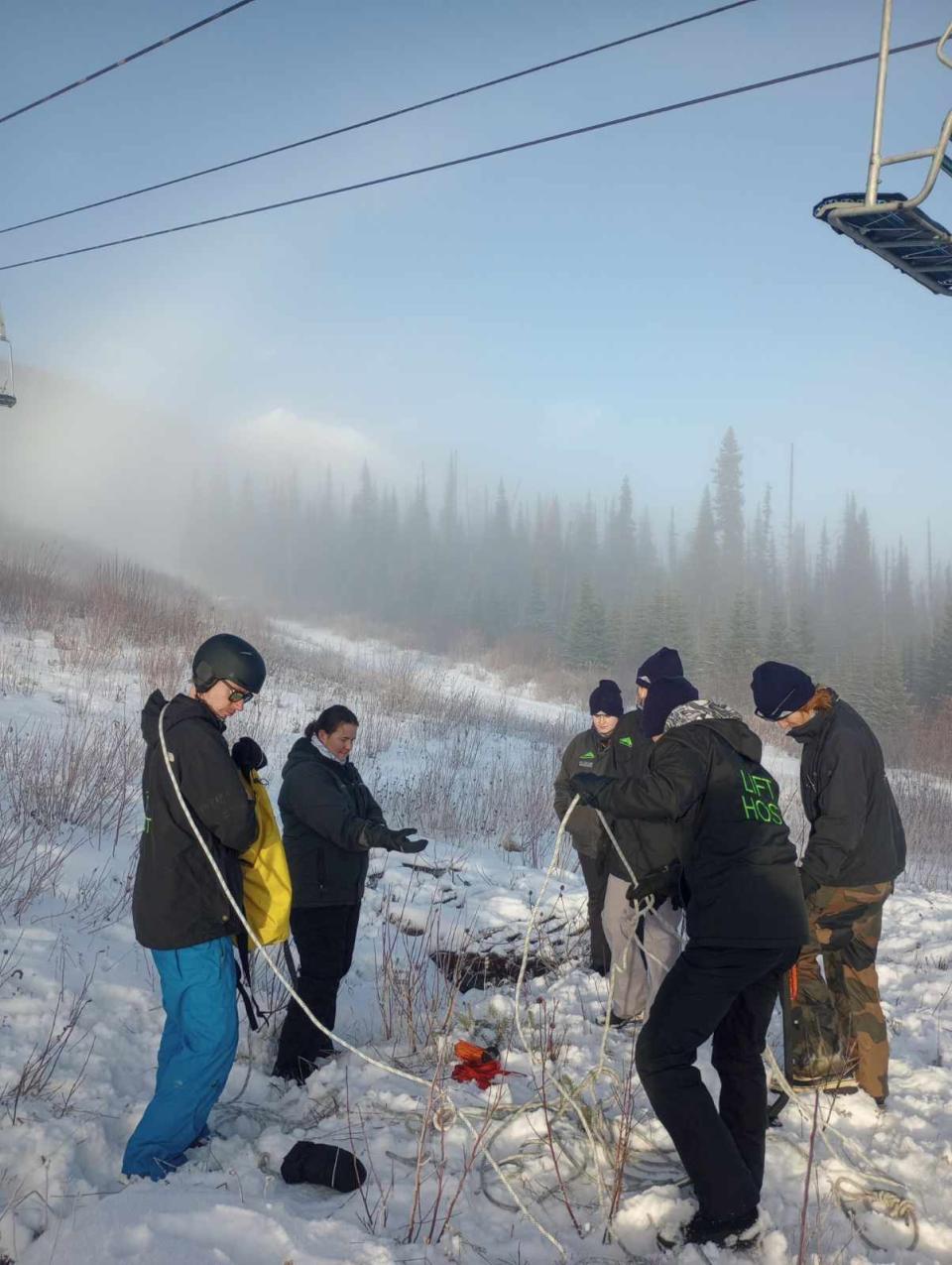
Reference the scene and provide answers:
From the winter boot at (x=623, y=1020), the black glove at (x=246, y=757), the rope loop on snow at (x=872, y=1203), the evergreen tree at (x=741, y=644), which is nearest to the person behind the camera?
the rope loop on snow at (x=872, y=1203)

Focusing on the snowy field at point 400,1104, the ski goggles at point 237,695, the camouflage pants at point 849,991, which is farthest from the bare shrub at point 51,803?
the camouflage pants at point 849,991

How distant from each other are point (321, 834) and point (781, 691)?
2.32 metres

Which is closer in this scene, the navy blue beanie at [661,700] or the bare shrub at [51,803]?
the navy blue beanie at [661,700]

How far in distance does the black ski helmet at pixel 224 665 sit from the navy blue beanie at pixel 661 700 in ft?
5.48

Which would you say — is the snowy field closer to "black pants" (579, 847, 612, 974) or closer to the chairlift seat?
"black pants" (579, 847, 612, 974)

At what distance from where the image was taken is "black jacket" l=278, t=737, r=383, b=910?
13.0 ft

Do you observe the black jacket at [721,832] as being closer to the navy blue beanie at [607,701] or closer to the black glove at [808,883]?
the black glove at [808,883]

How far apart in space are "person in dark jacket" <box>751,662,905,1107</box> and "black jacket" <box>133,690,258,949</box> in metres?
2.41

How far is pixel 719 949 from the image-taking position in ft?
9.12

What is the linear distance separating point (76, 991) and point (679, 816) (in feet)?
11.1

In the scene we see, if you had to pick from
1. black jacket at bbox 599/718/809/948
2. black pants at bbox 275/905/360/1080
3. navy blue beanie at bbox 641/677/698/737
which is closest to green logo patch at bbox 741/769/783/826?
black jacket at bbox 599/718/809/948

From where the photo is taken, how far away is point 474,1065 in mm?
3791

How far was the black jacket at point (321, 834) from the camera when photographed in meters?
3.97

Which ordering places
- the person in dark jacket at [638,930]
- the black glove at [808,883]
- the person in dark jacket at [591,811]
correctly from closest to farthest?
the person in dark jacket at [638,930]
the black glove at [808,883]
the person in dark jacket at [591,811]
